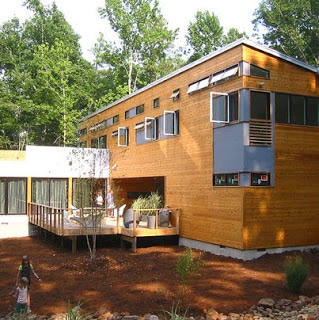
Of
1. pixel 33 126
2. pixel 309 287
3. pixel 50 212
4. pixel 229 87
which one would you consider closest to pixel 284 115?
pixel 229 87

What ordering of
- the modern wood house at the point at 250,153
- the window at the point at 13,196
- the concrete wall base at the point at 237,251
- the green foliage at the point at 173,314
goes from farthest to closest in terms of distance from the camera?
the window at the point at 13,196, the modern wood house at the point at 250,153, the concrete wall base at the point at 237,251, the green foliage at the point at 173,314

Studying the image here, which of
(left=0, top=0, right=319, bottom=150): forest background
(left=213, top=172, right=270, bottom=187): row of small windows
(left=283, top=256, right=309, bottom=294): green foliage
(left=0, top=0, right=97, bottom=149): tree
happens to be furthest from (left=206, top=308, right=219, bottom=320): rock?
(left=0, top=0, right=319, bottom=150): forest background

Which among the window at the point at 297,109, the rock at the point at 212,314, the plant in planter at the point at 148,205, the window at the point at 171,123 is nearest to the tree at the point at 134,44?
the window at the point at 171,123

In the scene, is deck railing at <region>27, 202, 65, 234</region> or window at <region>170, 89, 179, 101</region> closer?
deck railing at <region>27, 202, 65, 234</region>

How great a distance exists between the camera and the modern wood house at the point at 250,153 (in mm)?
12031

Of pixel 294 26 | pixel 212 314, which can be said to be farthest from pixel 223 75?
pixel 294 26

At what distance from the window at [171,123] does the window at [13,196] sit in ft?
25.1

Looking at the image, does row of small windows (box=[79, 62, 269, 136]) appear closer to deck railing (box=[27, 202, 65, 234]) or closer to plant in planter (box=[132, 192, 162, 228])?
deck railing (box=[27, 202, 65, 234])

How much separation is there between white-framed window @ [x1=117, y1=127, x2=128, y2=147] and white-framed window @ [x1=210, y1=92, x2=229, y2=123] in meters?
7.85

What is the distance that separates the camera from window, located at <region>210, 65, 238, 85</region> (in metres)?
12.4

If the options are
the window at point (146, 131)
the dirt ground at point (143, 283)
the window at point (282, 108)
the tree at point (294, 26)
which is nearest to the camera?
the dirt ground at point (143, 283)

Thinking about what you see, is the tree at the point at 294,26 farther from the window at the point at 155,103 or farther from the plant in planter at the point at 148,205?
the plant in planter at the point at 148,205

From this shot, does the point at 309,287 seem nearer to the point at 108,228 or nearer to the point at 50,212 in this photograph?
the point at 108,228

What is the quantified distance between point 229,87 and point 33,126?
25.0 meters
